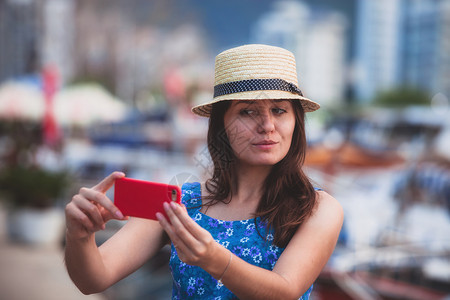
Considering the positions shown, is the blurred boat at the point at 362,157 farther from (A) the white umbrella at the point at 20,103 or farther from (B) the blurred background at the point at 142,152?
(A) the white umbrella at the point at 20,103

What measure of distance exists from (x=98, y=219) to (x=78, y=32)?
2108 cm

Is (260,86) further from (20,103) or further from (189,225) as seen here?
(20,103)

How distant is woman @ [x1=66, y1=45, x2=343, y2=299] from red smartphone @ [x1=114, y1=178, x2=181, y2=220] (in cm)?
2

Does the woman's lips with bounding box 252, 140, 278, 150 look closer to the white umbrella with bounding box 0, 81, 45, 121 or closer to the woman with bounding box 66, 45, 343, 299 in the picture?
the woman with bounding box 66, 45, 343, 299

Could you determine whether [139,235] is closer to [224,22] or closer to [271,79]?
[271,79]

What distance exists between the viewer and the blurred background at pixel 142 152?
4039 mm

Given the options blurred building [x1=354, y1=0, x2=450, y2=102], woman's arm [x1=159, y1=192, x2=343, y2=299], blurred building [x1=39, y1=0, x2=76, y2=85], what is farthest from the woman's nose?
blurred building [x1=354, y1=0, x2=450, y2=102]

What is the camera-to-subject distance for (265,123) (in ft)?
3.96

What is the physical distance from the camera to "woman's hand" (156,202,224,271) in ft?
3.00

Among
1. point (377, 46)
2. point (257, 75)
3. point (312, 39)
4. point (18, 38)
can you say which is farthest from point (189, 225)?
point (377, 46)

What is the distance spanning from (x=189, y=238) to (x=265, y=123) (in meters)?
0.40

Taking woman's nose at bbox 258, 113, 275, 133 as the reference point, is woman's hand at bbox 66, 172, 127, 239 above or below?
below

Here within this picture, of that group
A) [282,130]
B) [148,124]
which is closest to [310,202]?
[282,130]

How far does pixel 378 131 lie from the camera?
9.70 meters
